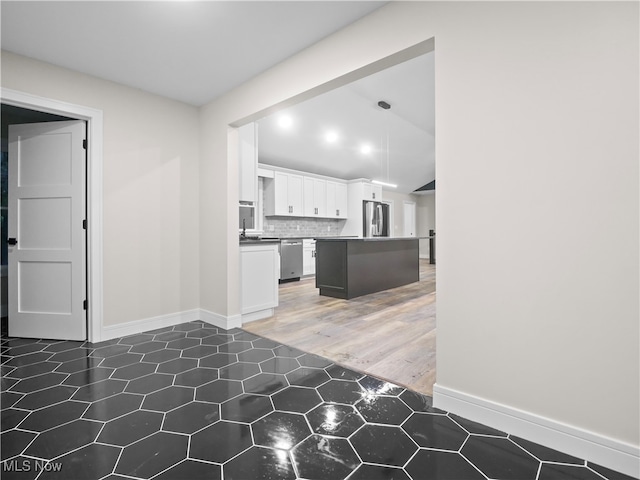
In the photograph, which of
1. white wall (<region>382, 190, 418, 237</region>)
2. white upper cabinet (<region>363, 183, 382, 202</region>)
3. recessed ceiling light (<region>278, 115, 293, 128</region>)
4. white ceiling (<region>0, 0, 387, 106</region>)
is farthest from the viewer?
white wall (<region>382, 190, 418, 237</region>)

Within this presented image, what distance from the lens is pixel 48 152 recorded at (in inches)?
117

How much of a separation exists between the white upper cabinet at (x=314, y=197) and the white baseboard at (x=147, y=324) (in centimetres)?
415

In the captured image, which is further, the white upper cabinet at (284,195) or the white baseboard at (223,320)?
the white upper cabinet at (284,195)

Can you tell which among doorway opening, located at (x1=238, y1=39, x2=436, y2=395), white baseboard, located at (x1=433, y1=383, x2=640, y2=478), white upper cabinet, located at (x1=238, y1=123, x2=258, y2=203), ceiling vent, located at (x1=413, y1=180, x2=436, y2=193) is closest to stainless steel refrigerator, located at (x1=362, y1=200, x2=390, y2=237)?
doorway opening, located at (x1=238, y1=39, x2=436, y2=395)

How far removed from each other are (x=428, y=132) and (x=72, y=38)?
6.31 metres

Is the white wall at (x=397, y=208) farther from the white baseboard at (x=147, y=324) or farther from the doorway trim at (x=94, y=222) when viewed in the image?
the doorway trim at (x=94, y=222)

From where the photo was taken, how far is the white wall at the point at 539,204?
1328 millimetres

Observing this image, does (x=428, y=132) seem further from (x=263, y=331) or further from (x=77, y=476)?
(x=77, y=476)

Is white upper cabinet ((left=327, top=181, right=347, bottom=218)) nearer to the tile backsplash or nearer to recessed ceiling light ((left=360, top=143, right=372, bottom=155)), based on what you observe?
the tile backsplash

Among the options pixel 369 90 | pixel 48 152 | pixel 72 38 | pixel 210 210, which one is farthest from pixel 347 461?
pixel 369 90

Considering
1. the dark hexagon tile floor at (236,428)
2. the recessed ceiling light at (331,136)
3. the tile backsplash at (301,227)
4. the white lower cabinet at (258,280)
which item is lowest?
the dark hexagon tile floor at (236,428)

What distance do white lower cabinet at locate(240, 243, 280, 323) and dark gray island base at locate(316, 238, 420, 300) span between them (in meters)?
1.27

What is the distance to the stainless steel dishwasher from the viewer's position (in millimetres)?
6438

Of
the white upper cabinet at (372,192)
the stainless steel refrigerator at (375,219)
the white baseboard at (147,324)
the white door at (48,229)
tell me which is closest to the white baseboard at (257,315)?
the white baseboard at (147,324)
